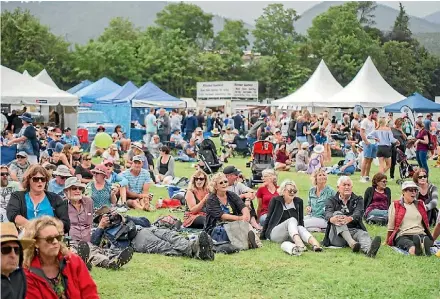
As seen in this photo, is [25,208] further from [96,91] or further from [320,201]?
[96,91]

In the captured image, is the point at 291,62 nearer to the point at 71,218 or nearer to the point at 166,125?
the point at 166,125

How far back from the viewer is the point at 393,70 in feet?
243

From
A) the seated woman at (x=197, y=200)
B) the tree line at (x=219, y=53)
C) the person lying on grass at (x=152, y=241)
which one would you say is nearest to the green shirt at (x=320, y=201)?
the seated woman at (x=197, y=200)

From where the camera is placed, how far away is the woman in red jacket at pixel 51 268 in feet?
14.9

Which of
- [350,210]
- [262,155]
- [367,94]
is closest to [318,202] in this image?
[350,210]

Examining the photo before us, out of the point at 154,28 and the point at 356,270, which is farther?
the point at 154,28

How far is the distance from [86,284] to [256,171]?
10.9 metres

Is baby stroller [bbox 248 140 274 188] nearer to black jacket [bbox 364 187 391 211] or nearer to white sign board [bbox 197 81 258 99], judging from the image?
black jacket [bbox 364 187 391 211]

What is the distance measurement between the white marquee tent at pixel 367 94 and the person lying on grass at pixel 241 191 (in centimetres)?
2237

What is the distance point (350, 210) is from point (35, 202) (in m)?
3.90

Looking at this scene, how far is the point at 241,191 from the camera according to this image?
10.3m

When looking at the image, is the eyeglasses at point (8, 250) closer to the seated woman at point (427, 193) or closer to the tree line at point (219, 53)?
the seated woman at point (427, 193)

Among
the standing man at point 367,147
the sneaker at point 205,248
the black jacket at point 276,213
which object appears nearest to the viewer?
the sneaker at point 205,248

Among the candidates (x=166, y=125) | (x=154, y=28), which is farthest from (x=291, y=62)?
(x=166, y=125)
